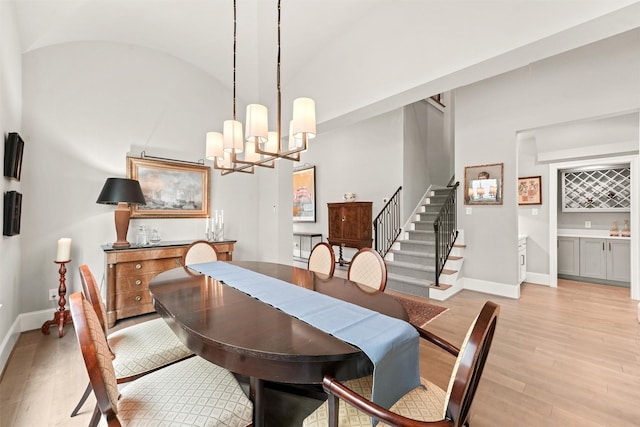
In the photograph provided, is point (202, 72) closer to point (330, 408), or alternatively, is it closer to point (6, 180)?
point (6, 180)

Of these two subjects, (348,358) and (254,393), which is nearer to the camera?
(348,358)

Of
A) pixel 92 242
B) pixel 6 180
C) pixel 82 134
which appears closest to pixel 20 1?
pixel 82 134

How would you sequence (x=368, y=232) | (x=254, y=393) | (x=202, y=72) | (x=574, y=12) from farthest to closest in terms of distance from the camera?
(x=368, y=232) < (x=202, y=72) < (x=574, y=12) < (x=254, y=393)

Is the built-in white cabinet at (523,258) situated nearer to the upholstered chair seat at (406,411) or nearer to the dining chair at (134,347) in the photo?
the upholstered chair seat at (406,411)

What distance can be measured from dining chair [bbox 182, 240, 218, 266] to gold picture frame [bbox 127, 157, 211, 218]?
1214 mm

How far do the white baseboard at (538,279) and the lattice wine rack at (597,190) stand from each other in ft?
4.68

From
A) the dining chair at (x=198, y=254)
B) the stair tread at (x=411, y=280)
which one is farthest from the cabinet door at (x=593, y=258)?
the dining chair at (x=198, y=254)

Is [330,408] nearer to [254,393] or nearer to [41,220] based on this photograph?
[254,393]

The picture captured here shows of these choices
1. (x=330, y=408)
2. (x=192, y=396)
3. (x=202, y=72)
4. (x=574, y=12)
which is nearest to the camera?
(x=330, y=408)

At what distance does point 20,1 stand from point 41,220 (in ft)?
6.64

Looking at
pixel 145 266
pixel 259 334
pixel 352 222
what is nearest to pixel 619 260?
pixel 352 222

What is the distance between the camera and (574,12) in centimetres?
176

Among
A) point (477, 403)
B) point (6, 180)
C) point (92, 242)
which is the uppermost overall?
point (6, 180)

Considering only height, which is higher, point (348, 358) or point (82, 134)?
point (82, 134)
